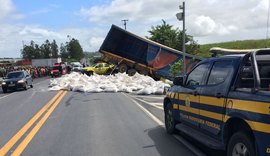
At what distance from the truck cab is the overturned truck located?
24903 mm

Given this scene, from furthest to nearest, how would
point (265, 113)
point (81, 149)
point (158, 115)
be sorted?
point (158, 115), point (81, 149), point (265, 113)

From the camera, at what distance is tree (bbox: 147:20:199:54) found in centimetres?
5712

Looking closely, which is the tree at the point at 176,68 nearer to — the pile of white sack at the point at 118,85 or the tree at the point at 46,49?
the pile of white sack at the point at 118,85

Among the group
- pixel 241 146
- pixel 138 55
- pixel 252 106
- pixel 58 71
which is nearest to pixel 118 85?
pixel 138 55

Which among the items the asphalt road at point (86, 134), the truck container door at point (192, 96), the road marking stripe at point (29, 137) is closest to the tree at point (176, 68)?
the asphalt road at point (86, 134)

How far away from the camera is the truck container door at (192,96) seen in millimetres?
7810

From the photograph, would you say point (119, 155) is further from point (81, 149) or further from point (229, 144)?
point (229, 144)

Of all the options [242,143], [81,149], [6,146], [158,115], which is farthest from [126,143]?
[158,115]

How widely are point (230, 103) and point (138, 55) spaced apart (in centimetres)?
2975

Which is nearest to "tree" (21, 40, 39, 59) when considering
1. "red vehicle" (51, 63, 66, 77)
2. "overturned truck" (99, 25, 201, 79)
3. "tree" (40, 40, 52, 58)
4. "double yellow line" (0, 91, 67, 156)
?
"tree" (40, 40, 52, 58)

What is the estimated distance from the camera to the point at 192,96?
802 centimetres

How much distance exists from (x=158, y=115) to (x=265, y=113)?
7.99 meters

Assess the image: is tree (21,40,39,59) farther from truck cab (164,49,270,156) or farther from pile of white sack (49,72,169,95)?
truck cab (164,49,270,156)

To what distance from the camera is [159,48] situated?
33812 millimetres
